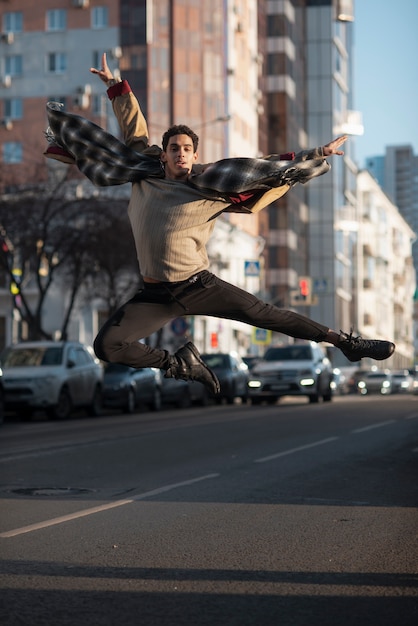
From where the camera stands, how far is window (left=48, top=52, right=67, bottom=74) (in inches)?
2854

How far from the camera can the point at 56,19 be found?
72750 mm

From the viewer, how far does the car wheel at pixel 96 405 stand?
32.1m

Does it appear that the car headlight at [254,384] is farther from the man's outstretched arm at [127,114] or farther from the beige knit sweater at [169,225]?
the beige knit sweater at [169,225]

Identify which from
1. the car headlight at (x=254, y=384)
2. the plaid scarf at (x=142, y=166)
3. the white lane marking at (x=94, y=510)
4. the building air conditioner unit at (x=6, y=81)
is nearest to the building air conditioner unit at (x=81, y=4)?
the building air conditioner unit at (x=6, y=81)

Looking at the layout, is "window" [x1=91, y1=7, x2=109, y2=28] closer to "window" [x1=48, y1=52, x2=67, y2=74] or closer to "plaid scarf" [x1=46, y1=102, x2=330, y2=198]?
"window" [x1=48, y1=52, x2=67, y2=74]

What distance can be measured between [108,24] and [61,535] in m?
65.5

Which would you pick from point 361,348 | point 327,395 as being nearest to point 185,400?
point 327,395

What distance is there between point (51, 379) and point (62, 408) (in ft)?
2.80

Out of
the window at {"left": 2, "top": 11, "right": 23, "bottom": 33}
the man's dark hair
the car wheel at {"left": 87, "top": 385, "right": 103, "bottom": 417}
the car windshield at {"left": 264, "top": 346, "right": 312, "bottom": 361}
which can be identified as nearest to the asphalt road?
the man's dark hair

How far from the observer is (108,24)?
71812mm

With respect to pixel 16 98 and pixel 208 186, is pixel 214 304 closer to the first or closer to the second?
pixel 208 186

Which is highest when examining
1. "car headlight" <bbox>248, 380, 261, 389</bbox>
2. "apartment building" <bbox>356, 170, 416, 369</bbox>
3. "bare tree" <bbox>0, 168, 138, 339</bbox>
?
"apartment building" <bbox>356, 170, 416, 369</bbox>

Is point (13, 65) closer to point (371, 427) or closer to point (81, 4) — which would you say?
point (81, 4)

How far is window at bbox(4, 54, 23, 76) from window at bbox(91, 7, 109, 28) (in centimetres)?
469
